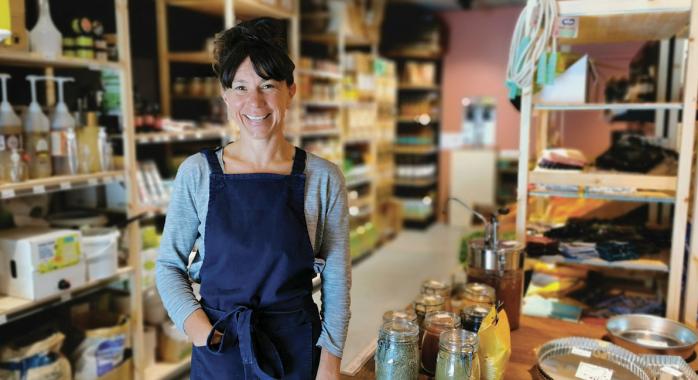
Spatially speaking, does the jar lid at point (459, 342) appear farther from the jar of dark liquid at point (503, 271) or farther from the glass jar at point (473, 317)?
the jar of dark liquid at point (503, 271)

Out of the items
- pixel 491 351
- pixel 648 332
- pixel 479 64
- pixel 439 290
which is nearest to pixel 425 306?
pixel 439 290

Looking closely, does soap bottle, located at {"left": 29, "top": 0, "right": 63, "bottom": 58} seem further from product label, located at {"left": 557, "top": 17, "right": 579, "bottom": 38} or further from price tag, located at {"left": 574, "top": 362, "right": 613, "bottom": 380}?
price tag, located at {"left": 574, "top": 362, "right": 613, "bottom": 380}

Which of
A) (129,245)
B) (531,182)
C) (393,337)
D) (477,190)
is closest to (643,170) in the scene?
(531,182)

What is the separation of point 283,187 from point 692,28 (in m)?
1.66

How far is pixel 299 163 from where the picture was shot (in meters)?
1.56

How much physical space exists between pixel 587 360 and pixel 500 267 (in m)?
0.42

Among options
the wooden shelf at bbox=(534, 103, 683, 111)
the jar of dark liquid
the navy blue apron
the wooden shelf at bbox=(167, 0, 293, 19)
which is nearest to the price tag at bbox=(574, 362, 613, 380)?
the jar of dark liquid

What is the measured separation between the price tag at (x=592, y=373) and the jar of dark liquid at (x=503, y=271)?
375 millimetres

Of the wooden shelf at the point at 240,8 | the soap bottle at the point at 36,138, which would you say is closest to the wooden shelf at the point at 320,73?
the wooden shelf at the point at 240,8

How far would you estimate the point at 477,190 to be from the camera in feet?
26.3

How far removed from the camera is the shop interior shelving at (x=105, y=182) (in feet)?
8.14

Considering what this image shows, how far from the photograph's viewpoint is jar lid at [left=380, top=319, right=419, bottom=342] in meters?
1.48

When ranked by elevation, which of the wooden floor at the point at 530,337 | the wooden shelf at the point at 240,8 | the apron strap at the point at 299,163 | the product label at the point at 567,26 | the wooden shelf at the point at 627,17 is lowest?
the wooden floor at the point at 530,337

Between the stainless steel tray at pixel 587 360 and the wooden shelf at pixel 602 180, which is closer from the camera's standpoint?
the stainless steel tray at pixel 587 360
